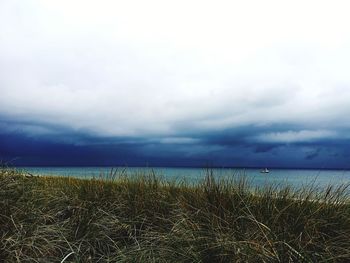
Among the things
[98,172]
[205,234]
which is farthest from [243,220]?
[98,172]

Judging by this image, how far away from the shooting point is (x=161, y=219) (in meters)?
6.05

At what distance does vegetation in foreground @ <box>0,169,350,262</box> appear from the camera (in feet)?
15.0

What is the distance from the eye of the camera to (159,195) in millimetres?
6668

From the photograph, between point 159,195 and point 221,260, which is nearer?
point 221,260

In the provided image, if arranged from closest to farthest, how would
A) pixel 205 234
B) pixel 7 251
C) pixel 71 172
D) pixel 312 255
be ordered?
pixel 312 255
pixel 7 251
pixel 205 234
pixel 71 172

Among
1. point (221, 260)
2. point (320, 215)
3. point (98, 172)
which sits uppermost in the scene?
point (98, 172)

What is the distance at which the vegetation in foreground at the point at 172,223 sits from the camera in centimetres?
456

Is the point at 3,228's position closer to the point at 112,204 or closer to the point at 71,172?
the point at 112,204

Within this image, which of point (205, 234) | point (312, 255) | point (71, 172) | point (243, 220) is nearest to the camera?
point (312, 255)

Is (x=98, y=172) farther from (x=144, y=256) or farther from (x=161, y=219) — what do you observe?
(x=144, y=256)

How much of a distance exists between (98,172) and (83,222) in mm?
2470

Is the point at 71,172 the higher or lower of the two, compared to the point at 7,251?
higher

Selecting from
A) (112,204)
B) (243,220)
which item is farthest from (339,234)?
(112,204)

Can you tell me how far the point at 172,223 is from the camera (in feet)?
18.5
